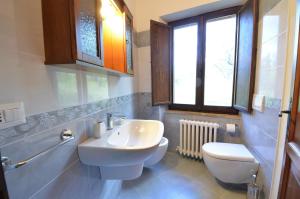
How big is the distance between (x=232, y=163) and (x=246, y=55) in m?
1.16

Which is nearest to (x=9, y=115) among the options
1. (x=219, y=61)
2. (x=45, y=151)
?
(x=45, y=151)

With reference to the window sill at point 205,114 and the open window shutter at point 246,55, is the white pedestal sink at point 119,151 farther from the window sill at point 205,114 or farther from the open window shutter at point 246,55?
the open window shutter at point 246,55

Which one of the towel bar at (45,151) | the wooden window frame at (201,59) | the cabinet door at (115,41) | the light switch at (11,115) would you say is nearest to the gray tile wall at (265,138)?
the wooden window frame at (201,59)

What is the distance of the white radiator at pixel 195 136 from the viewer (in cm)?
205

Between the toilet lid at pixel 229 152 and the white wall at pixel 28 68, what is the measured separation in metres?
1.45

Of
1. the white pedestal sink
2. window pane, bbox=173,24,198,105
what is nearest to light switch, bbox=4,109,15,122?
the white pedestal sink

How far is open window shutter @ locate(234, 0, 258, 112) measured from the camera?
1502mm

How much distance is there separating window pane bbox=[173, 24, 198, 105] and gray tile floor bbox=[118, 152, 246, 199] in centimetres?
99

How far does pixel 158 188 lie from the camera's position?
1.68 metres

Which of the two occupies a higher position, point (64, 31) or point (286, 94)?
point (64, 31)

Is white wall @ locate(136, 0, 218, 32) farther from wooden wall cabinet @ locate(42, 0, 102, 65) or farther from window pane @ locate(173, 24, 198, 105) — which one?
wooden wall cabinet @ locate(42, 0, 102, 65)

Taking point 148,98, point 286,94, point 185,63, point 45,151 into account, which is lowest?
point 45,151

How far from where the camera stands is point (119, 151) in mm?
884

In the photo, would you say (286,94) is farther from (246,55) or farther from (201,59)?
(201,59)
